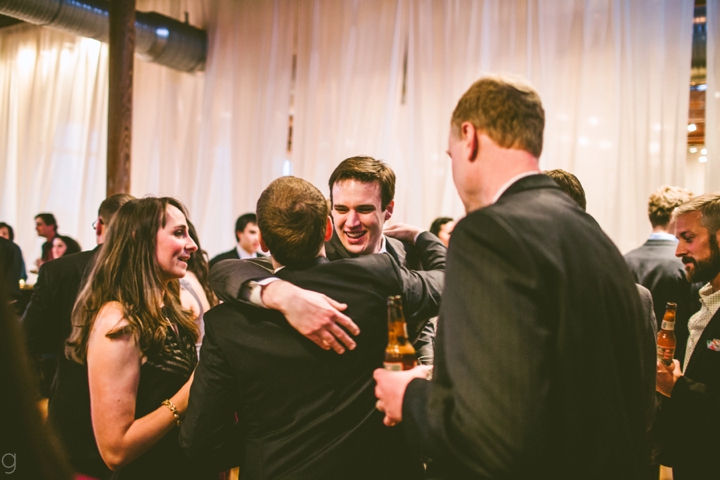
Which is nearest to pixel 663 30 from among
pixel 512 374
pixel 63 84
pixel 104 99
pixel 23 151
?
pixel 512 374

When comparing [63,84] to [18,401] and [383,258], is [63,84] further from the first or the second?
[18,401]

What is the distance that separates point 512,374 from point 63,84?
24.4 feet

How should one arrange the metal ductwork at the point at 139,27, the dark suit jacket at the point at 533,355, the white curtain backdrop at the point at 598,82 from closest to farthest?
the dark suit jacket at the point at 533,355, the white curtain backdrop at the point at 598,82, the metal ductwork at the point at 139,27

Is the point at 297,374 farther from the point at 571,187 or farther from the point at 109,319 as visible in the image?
the point at 571,187

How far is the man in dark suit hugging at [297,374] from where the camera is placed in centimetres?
129

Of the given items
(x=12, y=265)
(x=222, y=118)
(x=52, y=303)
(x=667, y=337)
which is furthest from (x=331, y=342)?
(x=222, y=118)

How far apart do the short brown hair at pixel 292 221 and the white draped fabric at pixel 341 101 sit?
3.33 meters

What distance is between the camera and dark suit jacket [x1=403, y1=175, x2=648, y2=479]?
892mm

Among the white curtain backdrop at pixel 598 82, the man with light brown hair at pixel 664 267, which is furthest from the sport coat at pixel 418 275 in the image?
the white curtain backdrop at pixel 598 82

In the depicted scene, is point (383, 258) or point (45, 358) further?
point (45, 358)

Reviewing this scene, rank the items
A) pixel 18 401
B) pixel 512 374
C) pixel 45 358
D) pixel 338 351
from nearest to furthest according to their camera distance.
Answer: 1. pixel 18 401
2. pixel 512 374
3. pixel 338 351
4. pixel 45 358

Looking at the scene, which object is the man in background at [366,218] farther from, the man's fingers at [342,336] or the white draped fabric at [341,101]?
the white draped fabric at [341,101]

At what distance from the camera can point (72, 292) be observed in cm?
264

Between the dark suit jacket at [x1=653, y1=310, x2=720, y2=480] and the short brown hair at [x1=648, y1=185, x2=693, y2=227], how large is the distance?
4.74 feet
